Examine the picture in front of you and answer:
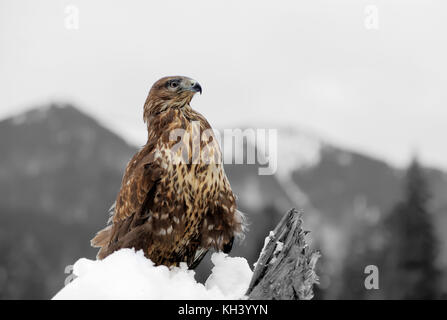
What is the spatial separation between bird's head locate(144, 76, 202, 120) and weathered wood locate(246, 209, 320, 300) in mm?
1559

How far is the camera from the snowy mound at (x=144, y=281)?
4250 mm

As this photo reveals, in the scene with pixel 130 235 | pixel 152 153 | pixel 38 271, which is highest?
pixel 152 153

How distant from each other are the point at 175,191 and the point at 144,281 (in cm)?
91

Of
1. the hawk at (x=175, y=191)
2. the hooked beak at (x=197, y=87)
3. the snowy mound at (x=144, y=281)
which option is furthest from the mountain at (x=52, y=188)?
the hooked beak at (x=197, y=87)

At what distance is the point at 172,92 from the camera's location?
5.07 metres

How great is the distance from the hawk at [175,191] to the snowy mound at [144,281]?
240 mm

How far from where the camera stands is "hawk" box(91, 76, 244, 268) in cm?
482

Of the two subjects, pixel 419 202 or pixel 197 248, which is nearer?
pixel 197 248

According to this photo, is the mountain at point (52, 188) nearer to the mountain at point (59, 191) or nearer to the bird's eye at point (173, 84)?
the mountain at point (59, 191)
